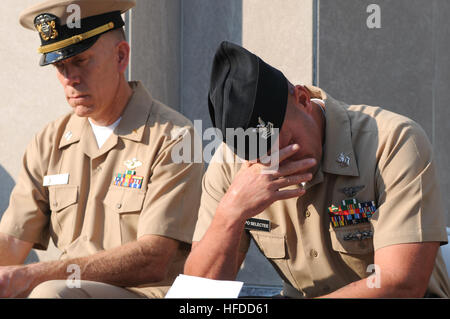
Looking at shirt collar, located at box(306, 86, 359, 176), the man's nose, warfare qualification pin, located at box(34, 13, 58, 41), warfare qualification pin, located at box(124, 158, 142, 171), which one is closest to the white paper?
shirt collar, located at box(306, 86, 359, 176)

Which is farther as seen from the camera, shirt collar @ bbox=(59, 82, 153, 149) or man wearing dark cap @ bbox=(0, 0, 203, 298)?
shirt collar @ bbox=(59, 82, 153, 149)

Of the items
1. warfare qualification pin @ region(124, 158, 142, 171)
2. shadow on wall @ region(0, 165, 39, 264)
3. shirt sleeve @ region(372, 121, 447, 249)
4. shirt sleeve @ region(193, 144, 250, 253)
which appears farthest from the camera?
shadow on wall @ region(0, 165, 39, 264)

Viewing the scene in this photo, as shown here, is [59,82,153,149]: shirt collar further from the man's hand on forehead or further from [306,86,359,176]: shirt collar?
[306,86,359,176]: shirt collar

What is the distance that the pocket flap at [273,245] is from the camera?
242 cm

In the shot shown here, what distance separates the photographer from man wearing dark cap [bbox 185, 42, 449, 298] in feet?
6.83

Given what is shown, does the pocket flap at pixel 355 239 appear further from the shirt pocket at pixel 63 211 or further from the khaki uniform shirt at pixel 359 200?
the shirt pocket at pixel 63 211

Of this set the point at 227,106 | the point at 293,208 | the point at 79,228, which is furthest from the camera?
the point at 79,228

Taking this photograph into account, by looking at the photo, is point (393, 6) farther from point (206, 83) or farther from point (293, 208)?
point (293, 208)

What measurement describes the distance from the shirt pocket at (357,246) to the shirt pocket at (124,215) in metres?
0.95

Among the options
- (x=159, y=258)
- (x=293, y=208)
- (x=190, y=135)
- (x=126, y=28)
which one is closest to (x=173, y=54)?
(x=126, y=28)

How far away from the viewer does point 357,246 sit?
89.7 inches

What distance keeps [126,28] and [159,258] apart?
6.13ft

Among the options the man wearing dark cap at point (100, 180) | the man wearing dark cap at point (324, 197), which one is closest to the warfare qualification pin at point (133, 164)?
the man wearing dark cap at point (100, 180)
